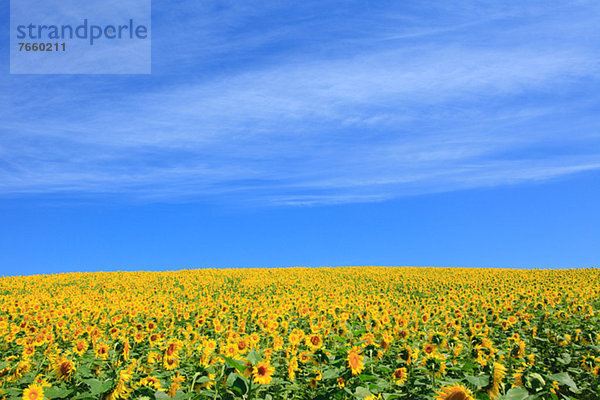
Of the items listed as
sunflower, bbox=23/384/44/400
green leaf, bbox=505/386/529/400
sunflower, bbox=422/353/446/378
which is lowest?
sunflower, bbox=422/353/446/378

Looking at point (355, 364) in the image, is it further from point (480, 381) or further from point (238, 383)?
point (238, 383)

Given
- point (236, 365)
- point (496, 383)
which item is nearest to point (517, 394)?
point (496, 383)

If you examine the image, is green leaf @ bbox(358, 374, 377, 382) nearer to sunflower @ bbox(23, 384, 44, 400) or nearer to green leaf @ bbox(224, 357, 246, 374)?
green leaf @ bbox(224, 357, 246, 374)

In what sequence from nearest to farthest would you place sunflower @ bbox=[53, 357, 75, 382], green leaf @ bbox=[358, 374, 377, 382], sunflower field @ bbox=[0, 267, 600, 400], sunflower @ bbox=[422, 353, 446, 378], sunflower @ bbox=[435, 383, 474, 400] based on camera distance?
sunflower @ bbox=[435, 383, 474, 400] → sunflower field @ bbox=[0, 267, 600, 400] → green leaf @ bbox=[358, 374, 377, 382] → sunflower @ bbox=[53, 357, 75, 382] → sunflower @ bbox=[422, 353, 446, 378]

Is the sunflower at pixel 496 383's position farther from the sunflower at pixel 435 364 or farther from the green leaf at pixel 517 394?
the sunflower at pixel 435 364

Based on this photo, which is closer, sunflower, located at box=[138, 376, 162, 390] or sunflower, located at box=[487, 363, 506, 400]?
sunflower, located at box=[487, 363, 506, 400]

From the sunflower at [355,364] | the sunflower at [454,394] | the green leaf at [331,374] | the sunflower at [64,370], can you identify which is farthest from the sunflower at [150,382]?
the sunflower at [454,394]

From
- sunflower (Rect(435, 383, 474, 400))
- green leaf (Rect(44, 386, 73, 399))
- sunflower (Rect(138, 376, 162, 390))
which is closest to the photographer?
sunflower (Rect(435, 383, 474, 400))

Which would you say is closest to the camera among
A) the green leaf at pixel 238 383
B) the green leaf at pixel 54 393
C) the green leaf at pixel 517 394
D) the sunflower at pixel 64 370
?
the green leaf at pixel 517 394

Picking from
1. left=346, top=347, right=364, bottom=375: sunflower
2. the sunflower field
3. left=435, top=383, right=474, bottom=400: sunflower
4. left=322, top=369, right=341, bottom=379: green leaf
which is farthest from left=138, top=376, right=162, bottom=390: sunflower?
left=435, top=383, right=474, bottom=400: sunflower

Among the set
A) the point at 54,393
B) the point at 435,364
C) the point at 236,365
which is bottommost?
the point at 435,364

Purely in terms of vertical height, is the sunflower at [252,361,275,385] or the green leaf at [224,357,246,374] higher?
the green leaf at [224,357,246,374]

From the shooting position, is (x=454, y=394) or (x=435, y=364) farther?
(x=435, y=364)

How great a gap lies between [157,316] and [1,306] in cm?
600
